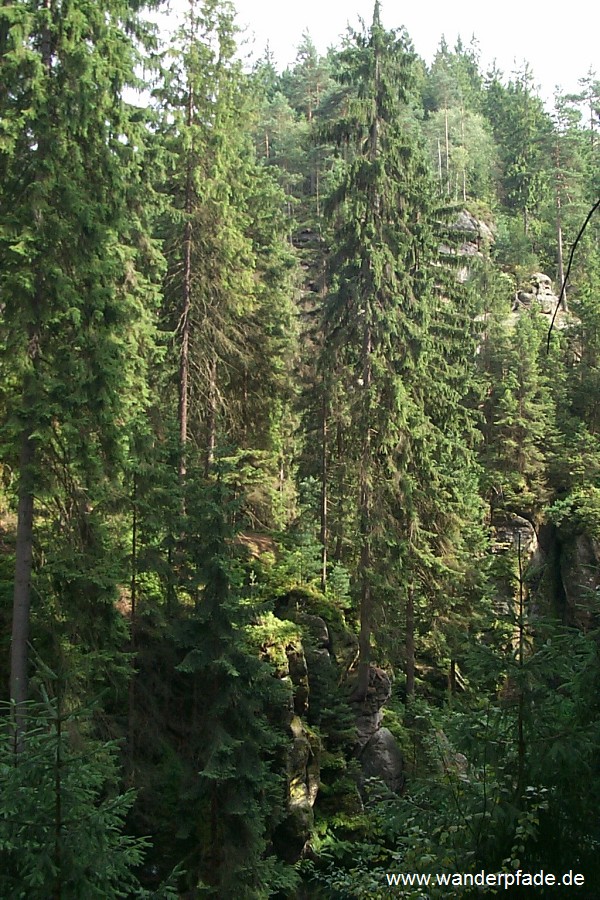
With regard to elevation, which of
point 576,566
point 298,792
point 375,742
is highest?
point 576,566

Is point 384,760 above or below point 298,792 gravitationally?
above

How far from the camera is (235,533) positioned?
11102 mm

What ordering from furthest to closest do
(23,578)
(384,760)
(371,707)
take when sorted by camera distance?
(371,707) → (384,760) → (23,578)

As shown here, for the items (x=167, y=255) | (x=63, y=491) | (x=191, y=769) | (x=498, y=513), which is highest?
(x=167, y=255)

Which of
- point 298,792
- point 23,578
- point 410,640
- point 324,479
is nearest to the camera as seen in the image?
point 23,578

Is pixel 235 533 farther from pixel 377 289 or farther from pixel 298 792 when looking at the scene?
pixel 377 289

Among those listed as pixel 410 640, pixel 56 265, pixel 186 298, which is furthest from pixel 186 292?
pixel 410 640

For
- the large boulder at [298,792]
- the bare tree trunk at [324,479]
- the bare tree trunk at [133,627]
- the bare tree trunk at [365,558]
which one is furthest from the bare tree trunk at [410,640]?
the bare tree trunk at [133,627]

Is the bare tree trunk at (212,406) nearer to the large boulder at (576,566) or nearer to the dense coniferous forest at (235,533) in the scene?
the dense coniferous forest at (235,533)

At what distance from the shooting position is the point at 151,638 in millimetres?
12375

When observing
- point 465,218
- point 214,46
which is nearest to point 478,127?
point 465,218

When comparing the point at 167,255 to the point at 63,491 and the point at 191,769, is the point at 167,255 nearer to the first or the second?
the point at 63,491

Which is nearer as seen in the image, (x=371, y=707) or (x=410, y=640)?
(x=371, y=707)

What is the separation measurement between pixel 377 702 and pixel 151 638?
7721 millimetres
